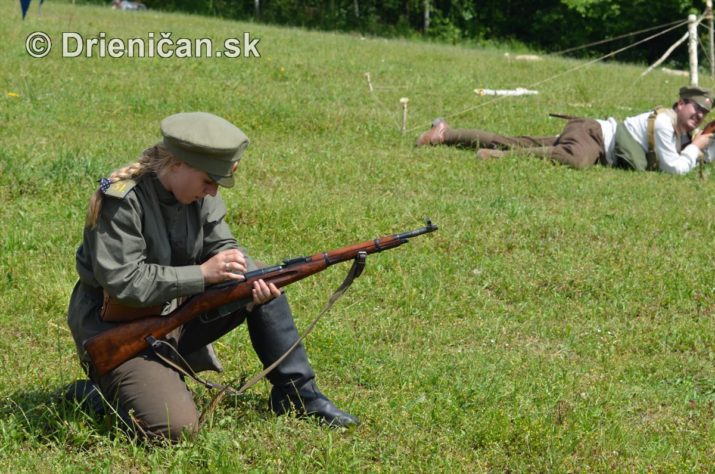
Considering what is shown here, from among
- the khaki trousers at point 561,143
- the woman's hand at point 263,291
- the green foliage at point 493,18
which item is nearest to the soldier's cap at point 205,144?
the woman's hand at point 263,291

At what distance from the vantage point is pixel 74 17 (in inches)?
949

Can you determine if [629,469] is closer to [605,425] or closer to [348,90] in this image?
[605,425]

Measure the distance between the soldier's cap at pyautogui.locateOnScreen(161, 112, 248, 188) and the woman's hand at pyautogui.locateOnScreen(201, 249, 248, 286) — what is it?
35 centimetres

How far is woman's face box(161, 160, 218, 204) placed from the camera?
452cm

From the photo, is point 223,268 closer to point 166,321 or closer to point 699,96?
point 166,321

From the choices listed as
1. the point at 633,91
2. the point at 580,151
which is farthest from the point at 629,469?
the point at 633,91

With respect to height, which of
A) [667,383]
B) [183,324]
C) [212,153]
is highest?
[212,153]

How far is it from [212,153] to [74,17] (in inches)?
835

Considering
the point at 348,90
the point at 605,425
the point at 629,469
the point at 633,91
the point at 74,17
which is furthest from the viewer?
the point at 74,17

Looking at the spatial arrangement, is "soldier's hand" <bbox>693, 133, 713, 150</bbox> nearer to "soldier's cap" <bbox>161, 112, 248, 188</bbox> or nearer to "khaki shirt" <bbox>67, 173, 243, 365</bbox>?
"khaki shirt" <bbox>67, 173, 243, 365</bbox>

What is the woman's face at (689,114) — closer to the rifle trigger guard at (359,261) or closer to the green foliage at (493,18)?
the rifle trigger guard at (359,261)

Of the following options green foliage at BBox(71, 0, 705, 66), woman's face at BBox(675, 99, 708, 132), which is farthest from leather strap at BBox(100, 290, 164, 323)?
green foliage at BBox(71, 0, 705, 66)

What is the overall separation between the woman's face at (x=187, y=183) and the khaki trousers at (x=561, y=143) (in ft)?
25.3

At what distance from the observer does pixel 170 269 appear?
181 inches
